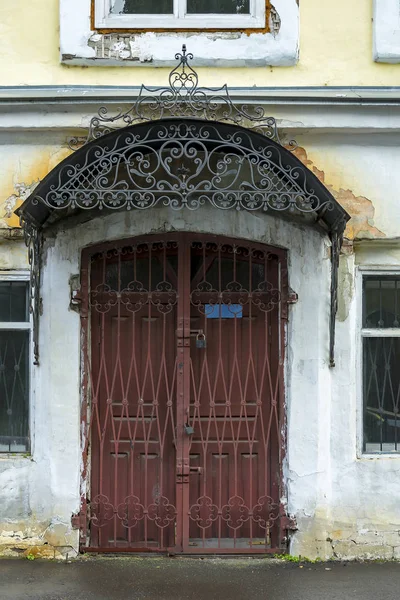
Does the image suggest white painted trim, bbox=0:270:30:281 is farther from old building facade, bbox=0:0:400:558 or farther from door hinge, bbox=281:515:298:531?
door hinge, bbox=281:515:298:531

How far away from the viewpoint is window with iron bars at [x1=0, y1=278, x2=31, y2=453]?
6.11 metres

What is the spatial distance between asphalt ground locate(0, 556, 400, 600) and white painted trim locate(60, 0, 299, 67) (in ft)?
12.7

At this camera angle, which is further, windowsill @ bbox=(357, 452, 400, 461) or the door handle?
the door handle

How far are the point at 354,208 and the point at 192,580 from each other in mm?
3054

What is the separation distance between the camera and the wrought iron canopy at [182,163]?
17.1 feet

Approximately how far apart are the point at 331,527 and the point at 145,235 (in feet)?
8.88

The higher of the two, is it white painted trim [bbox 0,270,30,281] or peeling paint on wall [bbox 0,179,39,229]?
peeling paint on wall [bbox 0,179,39,229]

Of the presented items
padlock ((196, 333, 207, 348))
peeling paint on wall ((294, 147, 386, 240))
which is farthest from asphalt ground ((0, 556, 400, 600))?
peeling paint on wall ((294, 147, 386, 240))

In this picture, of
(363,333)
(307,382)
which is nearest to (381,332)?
(363,333)

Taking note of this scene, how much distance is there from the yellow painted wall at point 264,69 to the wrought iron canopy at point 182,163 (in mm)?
320

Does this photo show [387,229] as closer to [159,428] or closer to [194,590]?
[159,428]

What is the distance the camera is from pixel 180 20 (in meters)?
6.04

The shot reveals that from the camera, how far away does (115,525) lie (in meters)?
6.09

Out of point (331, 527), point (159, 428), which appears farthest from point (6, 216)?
point (331, 527)
